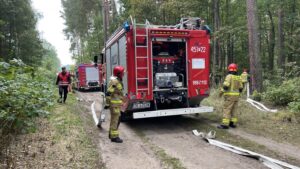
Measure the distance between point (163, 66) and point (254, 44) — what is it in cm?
502

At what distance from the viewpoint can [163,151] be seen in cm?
594

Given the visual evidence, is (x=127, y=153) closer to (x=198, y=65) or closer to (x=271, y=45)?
(x=198, y=65)

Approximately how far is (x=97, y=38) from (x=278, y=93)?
94.9ft

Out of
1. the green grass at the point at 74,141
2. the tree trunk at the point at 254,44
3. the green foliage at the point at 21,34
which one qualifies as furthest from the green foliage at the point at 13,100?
the green foliage at the point at 21,34

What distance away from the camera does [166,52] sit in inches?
360

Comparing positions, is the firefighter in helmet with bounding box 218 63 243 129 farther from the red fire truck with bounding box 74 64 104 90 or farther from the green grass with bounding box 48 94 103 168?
the red fire truck with bounding box 74 64 104 90

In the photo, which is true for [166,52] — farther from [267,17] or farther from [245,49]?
[267,17]

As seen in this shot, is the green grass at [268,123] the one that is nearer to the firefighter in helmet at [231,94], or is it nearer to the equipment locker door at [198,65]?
the firefighter in helmet at [231,94]

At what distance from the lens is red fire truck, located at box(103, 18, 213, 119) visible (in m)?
7.99

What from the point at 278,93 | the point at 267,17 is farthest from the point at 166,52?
the point at 267,17

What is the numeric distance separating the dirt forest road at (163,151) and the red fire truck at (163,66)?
21.1 inches

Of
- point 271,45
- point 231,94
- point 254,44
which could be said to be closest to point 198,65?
point 231,94

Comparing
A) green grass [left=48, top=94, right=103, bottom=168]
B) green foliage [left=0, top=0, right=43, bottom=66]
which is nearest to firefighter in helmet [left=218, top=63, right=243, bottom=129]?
green grass [left=48, top=94, right=103, bottom=168]

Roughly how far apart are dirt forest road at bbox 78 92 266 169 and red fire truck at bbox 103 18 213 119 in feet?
1.76
